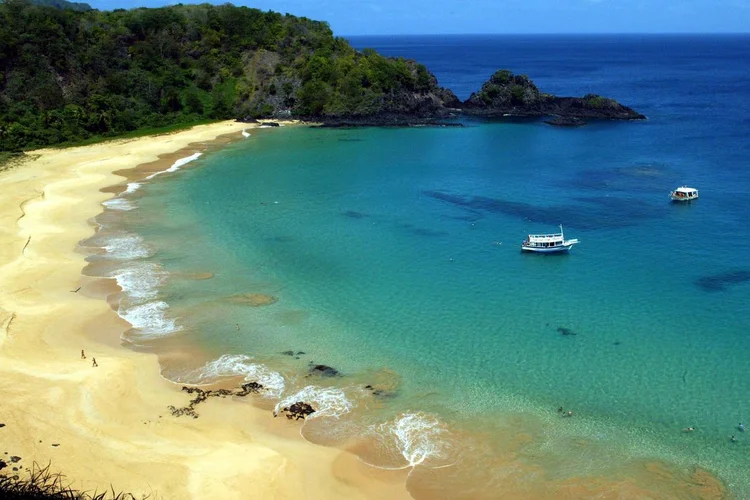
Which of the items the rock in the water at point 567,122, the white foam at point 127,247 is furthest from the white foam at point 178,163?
the rock in the water at point 567,122

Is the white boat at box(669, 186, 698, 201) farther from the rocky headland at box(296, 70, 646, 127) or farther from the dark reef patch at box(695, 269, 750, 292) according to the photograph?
the rocky headland at box(296, 70, 646, 127)

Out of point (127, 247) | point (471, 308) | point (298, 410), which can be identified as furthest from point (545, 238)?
point (127, 247)

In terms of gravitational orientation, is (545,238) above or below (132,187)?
below

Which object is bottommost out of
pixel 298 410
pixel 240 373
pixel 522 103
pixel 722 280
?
pixel 298 410

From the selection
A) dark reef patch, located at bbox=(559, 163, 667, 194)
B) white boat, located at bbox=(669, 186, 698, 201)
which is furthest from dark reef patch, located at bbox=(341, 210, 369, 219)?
white boat, located at bbox=(669, 186, 698, 201)

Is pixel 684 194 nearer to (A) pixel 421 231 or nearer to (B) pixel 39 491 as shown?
(A) pixel 421 231
